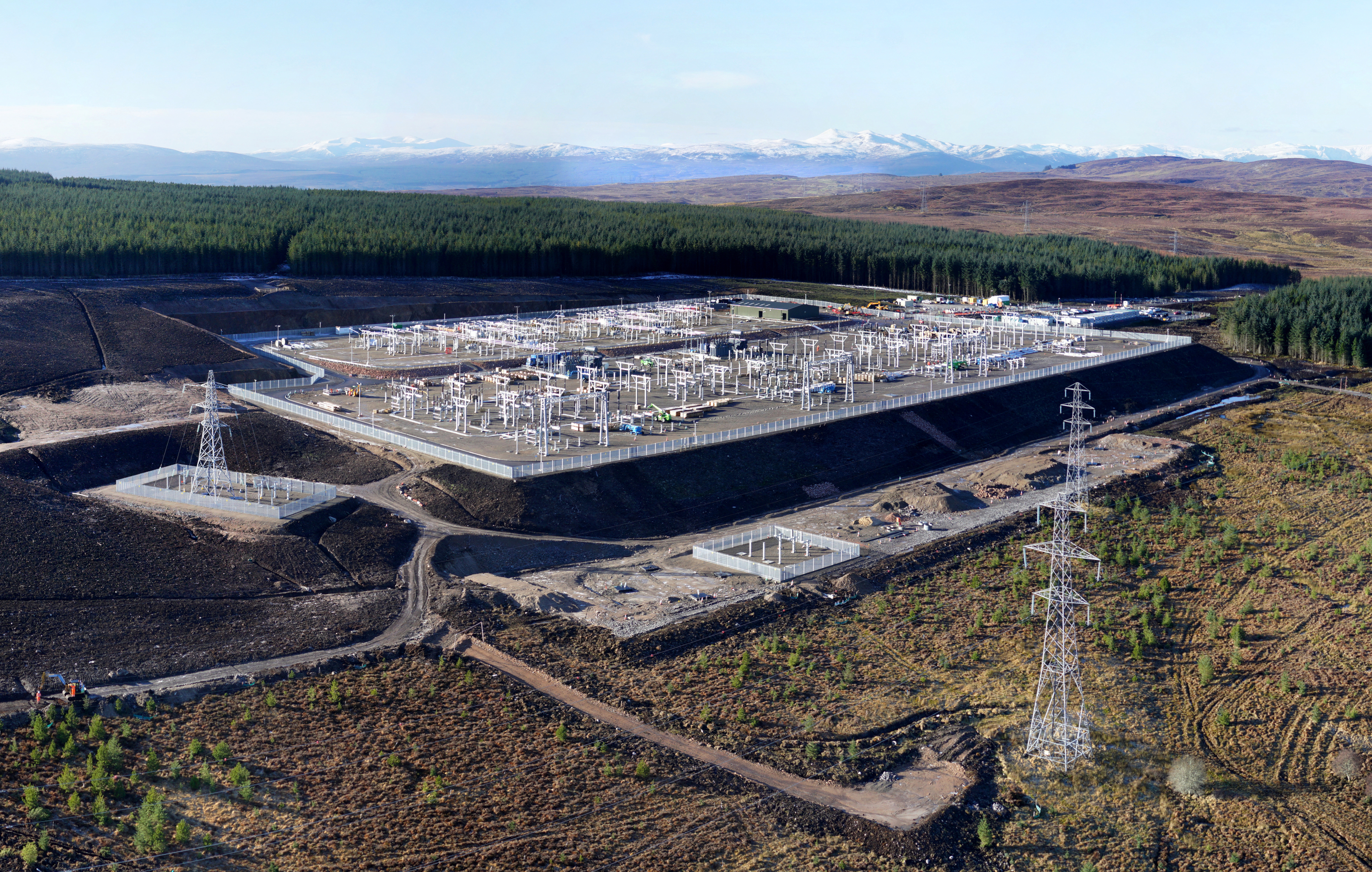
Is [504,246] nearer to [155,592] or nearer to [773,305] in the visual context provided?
[773,305]

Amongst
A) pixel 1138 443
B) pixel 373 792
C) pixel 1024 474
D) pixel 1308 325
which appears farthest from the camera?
pixel 1308 325

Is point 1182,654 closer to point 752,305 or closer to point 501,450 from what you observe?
point 501,450

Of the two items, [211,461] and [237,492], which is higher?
[211,461]

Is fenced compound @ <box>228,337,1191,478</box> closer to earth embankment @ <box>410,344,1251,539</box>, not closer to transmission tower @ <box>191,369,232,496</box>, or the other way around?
earth embankment @ <box>410,344,1251,539</box>

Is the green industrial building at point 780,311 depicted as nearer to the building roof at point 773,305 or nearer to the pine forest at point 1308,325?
the building roof at point 773,305

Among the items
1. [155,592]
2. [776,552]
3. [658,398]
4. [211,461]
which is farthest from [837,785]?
[658,398]

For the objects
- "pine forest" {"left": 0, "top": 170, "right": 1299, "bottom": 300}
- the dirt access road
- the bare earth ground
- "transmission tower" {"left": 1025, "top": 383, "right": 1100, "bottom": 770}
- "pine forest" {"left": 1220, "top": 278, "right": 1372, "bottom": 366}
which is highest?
"pine forest" {"left": 0, "top": 170, "right": 1299, "bottom": 300}

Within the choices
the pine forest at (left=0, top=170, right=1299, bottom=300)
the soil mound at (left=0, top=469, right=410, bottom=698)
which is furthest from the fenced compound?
the pine forest at (left=0, top=170, right=1299, bottom=300)

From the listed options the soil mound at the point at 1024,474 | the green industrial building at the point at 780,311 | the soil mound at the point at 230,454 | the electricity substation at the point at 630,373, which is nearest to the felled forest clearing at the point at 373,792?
the electricity substation at the point at 630,373
